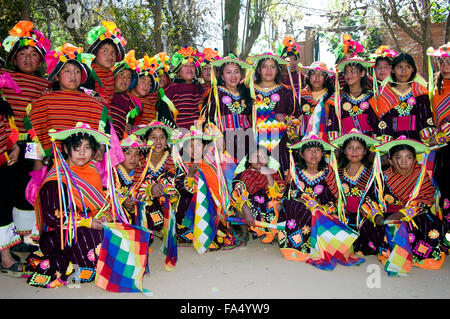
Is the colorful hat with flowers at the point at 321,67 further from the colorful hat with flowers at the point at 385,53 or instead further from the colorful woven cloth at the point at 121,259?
the colorful woven cloth at the point at 121,259

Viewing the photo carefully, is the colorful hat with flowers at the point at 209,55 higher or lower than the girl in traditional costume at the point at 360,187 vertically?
higher

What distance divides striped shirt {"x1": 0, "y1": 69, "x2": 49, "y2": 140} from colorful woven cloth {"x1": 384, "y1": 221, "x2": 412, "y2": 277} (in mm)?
3566

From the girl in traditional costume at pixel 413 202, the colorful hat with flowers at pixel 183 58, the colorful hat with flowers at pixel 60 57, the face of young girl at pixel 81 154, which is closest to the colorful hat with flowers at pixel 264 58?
the colorful hat with flowers at pixel 183 58

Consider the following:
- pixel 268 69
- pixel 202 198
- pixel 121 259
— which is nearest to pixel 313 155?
pixel 202 198

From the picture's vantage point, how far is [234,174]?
4.36 metres

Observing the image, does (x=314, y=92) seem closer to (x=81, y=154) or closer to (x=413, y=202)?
(x=413, y=202)

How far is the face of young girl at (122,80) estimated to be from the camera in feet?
15.7

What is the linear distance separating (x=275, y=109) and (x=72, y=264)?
285 cm

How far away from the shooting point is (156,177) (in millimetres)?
4246

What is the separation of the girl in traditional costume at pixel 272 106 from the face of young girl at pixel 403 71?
1.20m

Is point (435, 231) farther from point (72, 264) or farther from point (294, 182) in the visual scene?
point (72, 264)

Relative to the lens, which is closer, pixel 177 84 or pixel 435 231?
pixel 435 231

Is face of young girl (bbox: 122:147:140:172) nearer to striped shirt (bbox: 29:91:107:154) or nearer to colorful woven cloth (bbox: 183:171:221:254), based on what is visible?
striped shirt (bbox: 29:91:107:154)
